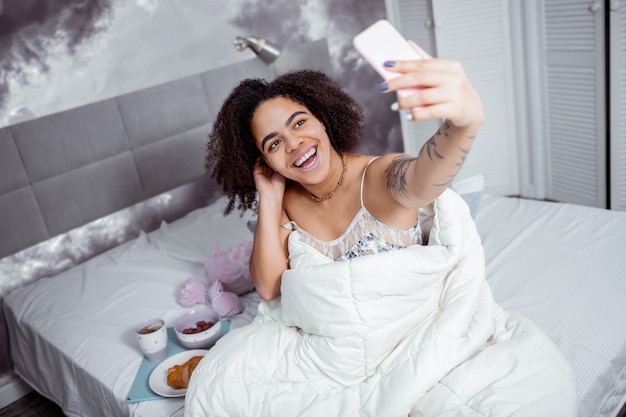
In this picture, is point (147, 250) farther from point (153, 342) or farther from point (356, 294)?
point (356, 294)

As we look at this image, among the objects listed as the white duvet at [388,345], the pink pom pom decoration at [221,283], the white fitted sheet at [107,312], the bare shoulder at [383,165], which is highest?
the bare shoulder at [383,165]

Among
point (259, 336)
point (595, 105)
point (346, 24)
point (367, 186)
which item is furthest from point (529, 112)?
point (259, 336)

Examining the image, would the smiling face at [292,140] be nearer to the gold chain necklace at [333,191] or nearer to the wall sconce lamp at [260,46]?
the gold chain necklace at [333,191]

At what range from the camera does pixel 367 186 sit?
1.40 meters

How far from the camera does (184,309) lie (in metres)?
1.99

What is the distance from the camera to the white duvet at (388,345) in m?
1.17

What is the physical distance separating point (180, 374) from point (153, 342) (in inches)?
7.0

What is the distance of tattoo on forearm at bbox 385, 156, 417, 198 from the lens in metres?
1.19

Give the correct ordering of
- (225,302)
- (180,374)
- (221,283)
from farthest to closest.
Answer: (221,283) → (225,302) → (180,374)

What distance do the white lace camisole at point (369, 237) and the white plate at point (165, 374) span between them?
55 cm

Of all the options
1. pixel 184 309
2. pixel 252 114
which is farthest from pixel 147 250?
pixel 252 114

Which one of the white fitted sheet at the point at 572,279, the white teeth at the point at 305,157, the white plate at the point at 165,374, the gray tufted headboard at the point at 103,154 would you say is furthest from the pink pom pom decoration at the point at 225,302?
the gray tufted headboard at the point at 103,154

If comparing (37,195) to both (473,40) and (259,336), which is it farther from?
(473,40)

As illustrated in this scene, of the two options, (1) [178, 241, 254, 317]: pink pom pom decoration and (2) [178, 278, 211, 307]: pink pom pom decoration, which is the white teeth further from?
(2) [178, 278, 211, 307]: pink pom pom decoration
